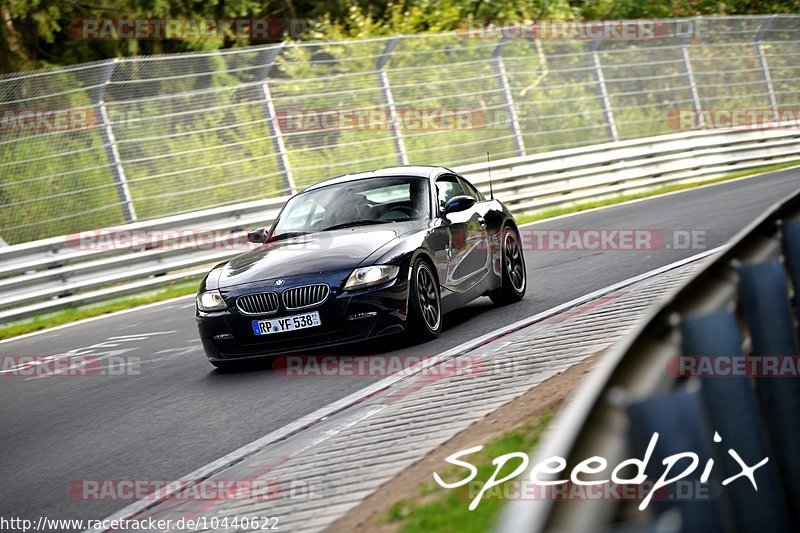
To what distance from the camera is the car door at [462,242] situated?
1034 centimetres

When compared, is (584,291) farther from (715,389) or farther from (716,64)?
(716,64)

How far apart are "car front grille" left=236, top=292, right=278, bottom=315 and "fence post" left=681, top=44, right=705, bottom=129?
69.7ft

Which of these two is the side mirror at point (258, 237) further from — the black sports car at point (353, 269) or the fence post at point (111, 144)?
the fence post at point (111, 144)

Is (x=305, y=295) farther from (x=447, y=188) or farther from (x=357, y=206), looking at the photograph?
(x=447, y=188)

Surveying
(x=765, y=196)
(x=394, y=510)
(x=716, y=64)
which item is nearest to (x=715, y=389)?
(x=394, y=510)

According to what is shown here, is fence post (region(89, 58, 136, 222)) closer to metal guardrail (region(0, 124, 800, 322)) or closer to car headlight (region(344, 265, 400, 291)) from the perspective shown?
metal guardrail (region(0, 124, 800, 322))

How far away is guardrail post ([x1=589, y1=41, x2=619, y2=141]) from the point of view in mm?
26125

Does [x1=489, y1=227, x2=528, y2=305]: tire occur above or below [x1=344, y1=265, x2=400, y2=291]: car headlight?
below
